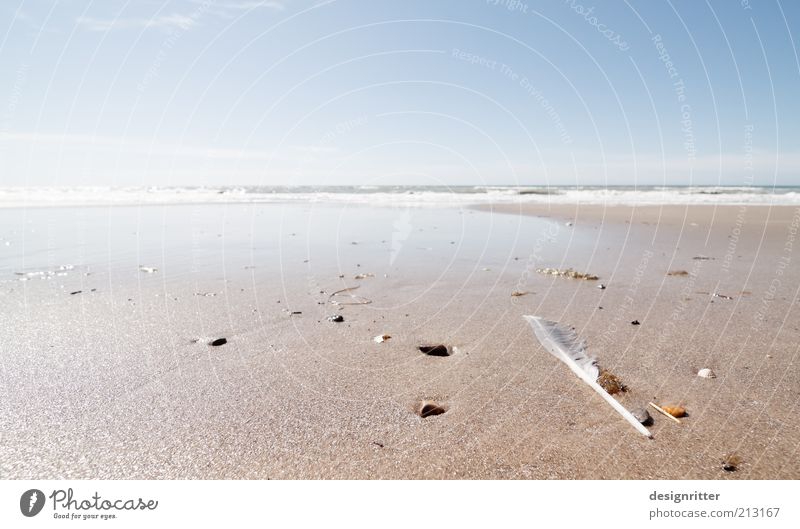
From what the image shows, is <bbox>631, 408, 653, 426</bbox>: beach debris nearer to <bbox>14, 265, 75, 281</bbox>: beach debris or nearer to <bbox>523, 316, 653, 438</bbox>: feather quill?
<bbox>523, 316, 653, 438</bbox>: feather quill

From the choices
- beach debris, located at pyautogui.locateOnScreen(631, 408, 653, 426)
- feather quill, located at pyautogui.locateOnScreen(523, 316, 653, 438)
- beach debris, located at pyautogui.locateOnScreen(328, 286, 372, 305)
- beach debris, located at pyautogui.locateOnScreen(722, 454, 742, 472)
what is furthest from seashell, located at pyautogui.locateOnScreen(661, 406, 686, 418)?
beach debris, located at pyautogui.locateOnScreen(328, 286, 372, 305)

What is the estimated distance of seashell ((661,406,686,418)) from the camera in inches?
117

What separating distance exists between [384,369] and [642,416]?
189 centimetres

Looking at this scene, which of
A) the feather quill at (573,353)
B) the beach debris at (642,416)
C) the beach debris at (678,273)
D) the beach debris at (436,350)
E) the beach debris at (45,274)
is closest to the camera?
the beach debris at (642,416)

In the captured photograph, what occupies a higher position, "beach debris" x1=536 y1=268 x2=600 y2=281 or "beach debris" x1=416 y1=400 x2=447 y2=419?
"beach debris" x1=536 y1=268 x2=600 y2=281

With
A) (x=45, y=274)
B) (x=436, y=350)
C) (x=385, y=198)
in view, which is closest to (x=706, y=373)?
(x=436, y=350)

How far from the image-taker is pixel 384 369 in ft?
12.5

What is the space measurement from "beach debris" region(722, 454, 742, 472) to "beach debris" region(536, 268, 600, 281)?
464 centimetres

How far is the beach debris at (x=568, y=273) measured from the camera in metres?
7.11

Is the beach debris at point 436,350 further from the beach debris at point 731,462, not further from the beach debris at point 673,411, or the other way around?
the beach debris at point 731,462

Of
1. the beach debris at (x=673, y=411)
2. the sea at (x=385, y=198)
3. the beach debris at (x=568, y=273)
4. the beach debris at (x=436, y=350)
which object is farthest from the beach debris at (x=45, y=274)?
the sea at (x=385, y=198)

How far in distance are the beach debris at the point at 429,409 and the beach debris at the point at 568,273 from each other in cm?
A: 469
